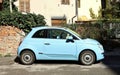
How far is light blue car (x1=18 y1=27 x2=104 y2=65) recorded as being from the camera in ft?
51.9

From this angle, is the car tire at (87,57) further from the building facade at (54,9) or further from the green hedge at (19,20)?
the building facade at (54,9)

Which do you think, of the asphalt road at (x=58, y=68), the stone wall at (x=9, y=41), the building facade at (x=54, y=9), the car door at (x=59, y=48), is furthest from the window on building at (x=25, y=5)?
the car door at (x=59, y=48)

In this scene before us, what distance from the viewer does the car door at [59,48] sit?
51.9 ft

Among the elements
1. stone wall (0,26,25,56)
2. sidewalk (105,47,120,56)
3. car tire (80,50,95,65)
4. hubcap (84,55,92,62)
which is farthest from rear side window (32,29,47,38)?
sidewalk (105,47,120,56)

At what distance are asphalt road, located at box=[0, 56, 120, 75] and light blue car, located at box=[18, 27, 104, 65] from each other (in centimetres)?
36

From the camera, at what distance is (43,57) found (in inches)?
630

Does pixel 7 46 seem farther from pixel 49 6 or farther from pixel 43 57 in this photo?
pixel 49 6

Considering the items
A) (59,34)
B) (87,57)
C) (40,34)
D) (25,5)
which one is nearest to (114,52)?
(87,57)

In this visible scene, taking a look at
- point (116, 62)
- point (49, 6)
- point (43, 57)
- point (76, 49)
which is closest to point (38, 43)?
point (43, 57)

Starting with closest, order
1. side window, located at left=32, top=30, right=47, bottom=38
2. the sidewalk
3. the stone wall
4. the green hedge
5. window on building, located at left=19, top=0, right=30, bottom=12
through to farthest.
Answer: side window, located at left=32, top=30, right=47, bottom=38 → the stone wall → the sidewalk → the green hedge → window on building, located at left=19, top=0, right=30, bottom=12

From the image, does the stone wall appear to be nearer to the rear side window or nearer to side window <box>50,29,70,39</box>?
the rear side window

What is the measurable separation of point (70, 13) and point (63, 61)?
17904 mm

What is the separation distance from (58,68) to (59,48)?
1128mm

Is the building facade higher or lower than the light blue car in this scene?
higher
